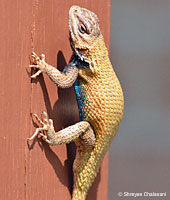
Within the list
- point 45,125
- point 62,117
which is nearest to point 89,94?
point 62,117

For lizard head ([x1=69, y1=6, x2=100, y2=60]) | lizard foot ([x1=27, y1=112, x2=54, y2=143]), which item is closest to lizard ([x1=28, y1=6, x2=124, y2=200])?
lizard head ([x1=69, y1=6, x2=100, y2=60])

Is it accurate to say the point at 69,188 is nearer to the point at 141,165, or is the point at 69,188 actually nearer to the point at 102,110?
the point at 102,110

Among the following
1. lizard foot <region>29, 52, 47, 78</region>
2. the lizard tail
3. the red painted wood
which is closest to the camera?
the red painted wood

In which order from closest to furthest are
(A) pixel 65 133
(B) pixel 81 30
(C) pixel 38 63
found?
(C) pixel 38 63 < (A) pixel 65 133 < (B) pixel 81 30

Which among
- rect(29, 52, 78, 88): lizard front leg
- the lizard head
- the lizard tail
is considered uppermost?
the lizard head

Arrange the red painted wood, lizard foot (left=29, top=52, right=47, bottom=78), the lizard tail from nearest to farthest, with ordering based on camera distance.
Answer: the red painted wood
lizard foot (left=29, top=52, right=47, bottom=78)
the lizard tail

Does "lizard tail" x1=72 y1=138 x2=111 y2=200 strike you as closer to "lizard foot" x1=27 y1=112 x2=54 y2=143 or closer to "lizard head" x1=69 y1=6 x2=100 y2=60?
"lizard foot" x1=27 y1=112 x2=54 y2=143

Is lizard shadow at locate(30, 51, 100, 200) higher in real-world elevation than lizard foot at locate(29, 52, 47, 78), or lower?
lower

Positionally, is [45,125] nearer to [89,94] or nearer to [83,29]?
[89,94]
